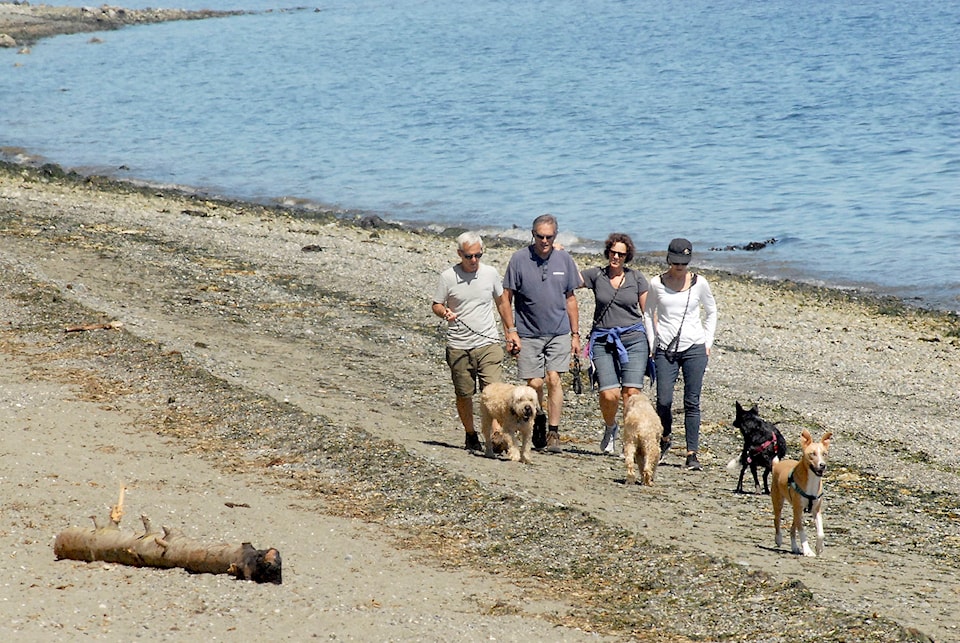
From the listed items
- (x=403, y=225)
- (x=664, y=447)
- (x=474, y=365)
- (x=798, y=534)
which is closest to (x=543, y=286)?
(x=474, y=365)

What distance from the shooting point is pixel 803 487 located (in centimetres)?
816

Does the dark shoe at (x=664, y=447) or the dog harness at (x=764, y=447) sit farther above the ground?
the dog harness at (x=764, y=447)

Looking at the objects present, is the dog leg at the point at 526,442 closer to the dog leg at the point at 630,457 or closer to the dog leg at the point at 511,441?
the dog leg at the point at 511,441

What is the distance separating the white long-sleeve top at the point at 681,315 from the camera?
410 inches

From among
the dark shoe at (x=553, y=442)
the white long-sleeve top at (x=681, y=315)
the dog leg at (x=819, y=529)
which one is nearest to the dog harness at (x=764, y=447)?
the white long-sleeve top at (x=681, y=315)

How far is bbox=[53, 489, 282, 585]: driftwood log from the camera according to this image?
7.07m

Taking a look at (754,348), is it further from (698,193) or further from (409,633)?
(698,193)

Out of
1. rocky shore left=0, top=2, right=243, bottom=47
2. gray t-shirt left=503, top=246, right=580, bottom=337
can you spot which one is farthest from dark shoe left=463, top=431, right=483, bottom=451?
rocky shore left=0, top=2, right=243, bottom=47

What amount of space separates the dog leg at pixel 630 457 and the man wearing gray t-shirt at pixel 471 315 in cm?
133

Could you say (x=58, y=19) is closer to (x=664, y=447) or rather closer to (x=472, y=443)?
(x=472, y=443)

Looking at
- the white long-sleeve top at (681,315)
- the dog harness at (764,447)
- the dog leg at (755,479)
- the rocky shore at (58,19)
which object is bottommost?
the dog leg at (755,479)

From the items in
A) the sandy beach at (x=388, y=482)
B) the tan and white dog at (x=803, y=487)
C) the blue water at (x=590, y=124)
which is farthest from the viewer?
the blue water at (x=590, y=124)

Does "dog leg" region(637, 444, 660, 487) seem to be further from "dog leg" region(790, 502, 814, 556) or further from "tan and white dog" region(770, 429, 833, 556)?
"dog leg" region(790, 502, 814, 556)

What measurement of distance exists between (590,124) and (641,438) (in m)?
36.7
